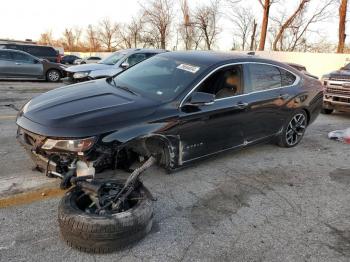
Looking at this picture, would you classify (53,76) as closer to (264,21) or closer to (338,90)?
(338,90)

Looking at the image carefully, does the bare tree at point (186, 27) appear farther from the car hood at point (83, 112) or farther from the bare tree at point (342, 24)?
the car hood at point (83, 112)

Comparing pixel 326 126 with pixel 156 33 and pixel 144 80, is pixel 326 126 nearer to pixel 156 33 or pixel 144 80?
pixel 144 80

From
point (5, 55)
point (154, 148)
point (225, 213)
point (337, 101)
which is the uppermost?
point (5, 55)

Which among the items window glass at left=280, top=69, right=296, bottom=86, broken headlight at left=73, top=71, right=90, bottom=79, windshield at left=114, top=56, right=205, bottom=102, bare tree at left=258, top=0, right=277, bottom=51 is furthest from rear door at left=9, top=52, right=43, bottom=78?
bare tree at left=258, top=0, right=277, bottom=51

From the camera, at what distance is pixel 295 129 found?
6.08 meters

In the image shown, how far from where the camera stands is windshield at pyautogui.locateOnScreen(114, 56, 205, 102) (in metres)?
4.27

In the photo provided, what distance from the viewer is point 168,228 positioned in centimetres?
328

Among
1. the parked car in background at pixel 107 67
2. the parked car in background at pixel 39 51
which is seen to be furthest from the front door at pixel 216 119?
the parked car in background at pixel 39 51

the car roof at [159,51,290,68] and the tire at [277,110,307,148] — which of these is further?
the tire at [277,110,307,148]

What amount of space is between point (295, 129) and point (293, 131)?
54 millimetres

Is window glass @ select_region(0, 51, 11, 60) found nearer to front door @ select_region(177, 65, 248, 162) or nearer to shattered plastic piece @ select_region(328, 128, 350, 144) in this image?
front door @ select_region(177, 65, 248, 162)

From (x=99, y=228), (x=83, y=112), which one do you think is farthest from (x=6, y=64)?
(x=99, y=228)

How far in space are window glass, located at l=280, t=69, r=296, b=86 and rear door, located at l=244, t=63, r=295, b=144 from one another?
6 cm

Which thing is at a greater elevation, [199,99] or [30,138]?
[199,99]
